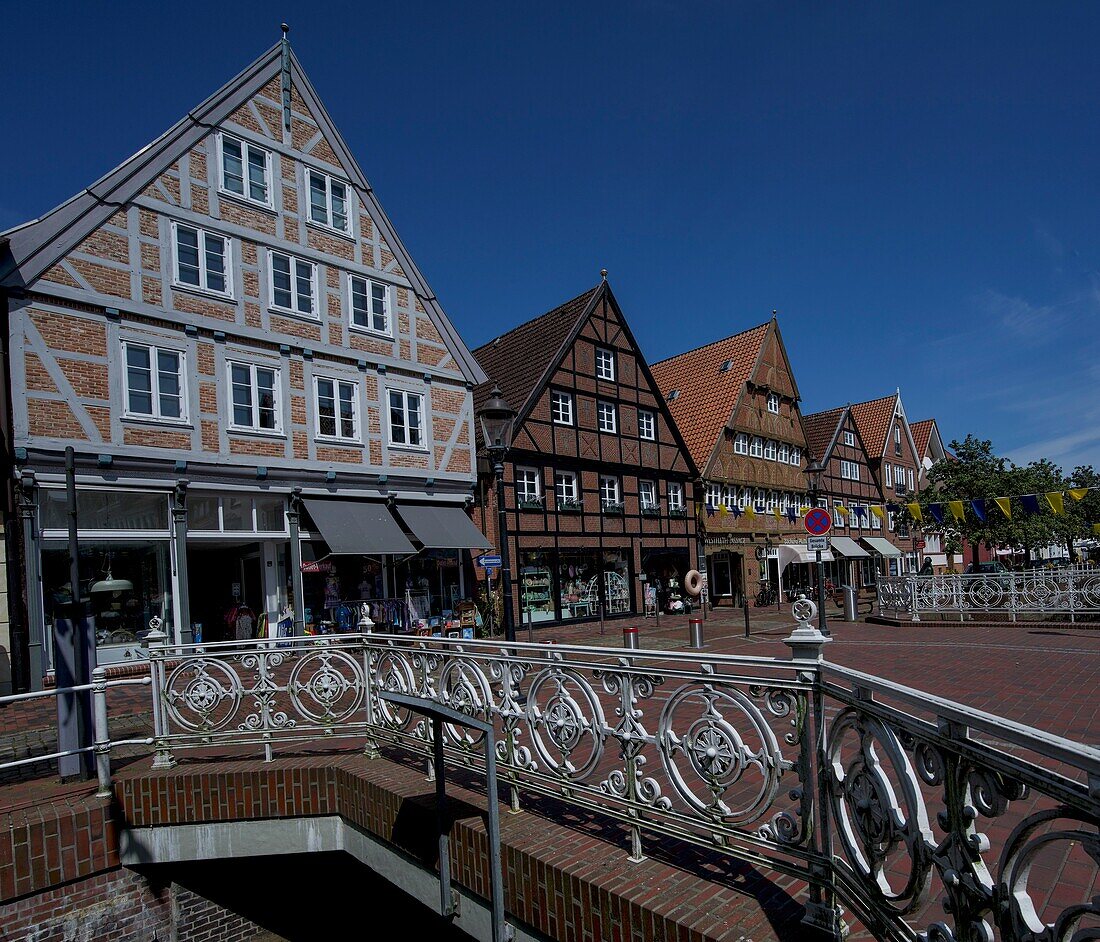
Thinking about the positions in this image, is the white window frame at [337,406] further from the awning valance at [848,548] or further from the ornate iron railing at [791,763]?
the awning valance at [848,548]

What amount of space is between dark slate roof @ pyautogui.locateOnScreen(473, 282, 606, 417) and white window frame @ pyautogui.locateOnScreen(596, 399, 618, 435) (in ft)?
8.64

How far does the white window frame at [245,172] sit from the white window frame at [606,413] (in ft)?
40.8

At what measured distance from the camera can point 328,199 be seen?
18719 mm

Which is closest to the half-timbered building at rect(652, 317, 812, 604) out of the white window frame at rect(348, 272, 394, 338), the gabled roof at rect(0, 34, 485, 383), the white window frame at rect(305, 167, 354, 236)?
the gabled roof at rect(0, 34, 485, 383)

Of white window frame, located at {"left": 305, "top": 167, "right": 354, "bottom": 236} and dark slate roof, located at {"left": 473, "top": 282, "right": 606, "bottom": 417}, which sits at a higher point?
white window frame, located at {"left": 305, "top": 167, "right": 354, "bottom": 236}

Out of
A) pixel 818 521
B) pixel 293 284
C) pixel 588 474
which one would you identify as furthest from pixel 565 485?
pixel 818 521

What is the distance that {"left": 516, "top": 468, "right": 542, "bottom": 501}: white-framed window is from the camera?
73.6 feet

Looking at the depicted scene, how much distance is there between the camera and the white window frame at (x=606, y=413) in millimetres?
25766

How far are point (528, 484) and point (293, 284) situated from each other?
8954 millimetres

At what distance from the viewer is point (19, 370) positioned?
1320cm

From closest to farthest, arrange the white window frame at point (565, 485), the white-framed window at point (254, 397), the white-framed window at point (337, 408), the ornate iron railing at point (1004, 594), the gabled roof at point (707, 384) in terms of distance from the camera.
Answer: the white-framed window at point (254, 397), the ornate iron railing at point (1004, 594), the white-framed window at point (337, 408), the white window frame at point (565, 485), the gabled roof at point (707, 384)

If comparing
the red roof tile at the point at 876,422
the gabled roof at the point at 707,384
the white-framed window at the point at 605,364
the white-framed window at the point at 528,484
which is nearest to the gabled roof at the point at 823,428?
the red roof tile at the point at 876,422

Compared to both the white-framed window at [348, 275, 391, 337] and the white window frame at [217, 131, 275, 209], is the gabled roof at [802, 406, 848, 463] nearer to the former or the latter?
the white-framed window at [348, 275, 391, 337]

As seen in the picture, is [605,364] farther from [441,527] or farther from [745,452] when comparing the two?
[745,452]
